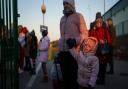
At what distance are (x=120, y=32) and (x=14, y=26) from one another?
22224 millimetres

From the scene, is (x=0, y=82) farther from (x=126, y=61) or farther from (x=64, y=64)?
(x=126, y=61)

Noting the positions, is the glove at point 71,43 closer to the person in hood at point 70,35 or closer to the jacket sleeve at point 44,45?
the person in hood at point 70,35

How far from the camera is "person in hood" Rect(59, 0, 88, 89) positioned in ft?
27.7

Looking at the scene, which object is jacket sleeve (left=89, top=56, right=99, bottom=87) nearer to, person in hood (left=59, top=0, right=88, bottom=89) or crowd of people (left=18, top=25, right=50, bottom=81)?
person in hood (left=59, top=0, right=88, bottom=89)

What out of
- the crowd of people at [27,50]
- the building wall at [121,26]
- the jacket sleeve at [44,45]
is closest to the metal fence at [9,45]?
the jacket sleeve at [44,45]

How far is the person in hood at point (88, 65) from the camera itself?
785 centimetres

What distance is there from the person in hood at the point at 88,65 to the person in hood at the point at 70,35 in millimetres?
344

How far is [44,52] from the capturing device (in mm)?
15258

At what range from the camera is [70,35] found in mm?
8750

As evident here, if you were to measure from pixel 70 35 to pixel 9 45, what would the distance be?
68.9 inches

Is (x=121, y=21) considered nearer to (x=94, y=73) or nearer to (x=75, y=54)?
(x=75, y=54)

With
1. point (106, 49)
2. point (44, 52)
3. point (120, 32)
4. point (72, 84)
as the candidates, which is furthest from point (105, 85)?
point (120, 32)

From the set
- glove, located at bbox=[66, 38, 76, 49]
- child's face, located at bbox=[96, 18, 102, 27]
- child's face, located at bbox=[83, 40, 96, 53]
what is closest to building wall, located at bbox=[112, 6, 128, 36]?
child's face, located at bbox=[96, 18, 102, 27]

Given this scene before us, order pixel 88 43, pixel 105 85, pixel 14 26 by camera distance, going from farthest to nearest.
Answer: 1. pixel 105 85
2. pixel 88 43
3. pixel 14 26
